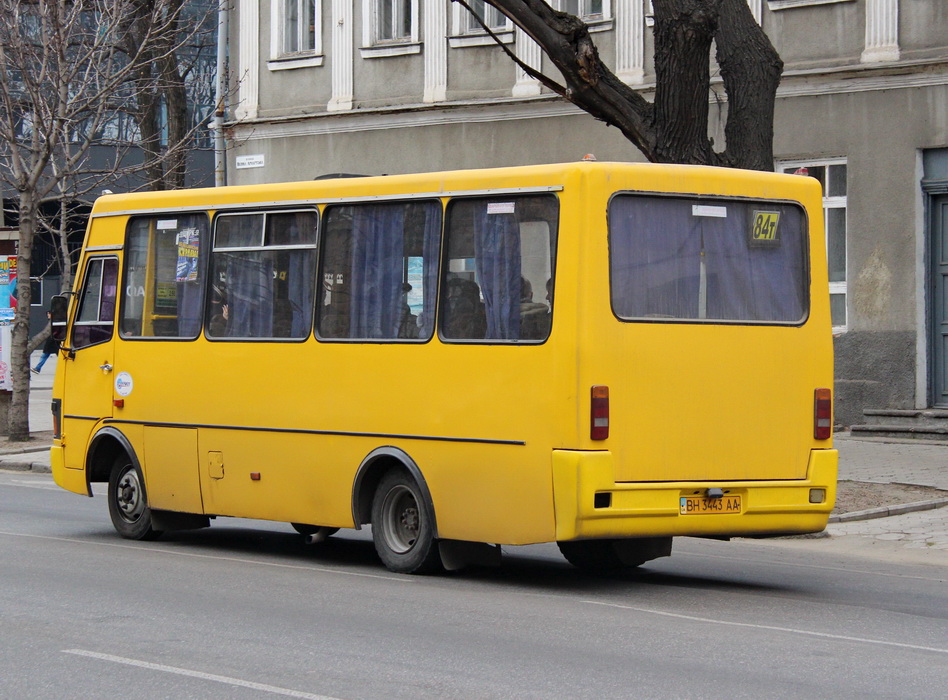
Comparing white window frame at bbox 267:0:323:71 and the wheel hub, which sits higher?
white window frame at bbox 267:0:323:71

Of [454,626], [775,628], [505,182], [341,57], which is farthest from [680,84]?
[341,57]

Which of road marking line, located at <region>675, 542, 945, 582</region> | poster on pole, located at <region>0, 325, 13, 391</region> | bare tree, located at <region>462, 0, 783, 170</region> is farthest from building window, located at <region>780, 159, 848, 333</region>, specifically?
poster on pole, located at <region>0, 325, 13, 391</region>

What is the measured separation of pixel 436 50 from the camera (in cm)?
2677

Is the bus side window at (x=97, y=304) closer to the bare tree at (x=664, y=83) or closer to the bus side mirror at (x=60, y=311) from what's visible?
the bus side mirror at (x=60, y=311)

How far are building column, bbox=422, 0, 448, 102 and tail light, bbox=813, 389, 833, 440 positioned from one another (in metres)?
16.7

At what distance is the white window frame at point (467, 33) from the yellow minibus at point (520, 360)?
46.9ft

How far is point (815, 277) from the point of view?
10.8 metres

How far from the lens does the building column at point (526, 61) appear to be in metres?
25.5

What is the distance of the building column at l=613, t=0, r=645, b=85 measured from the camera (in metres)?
24.2

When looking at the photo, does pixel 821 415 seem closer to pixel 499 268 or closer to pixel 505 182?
pixel 499 268

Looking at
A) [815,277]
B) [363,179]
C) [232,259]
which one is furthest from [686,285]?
[232,259]

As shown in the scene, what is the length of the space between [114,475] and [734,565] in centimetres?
522

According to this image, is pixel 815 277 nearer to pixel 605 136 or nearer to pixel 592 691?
pixel 592 691

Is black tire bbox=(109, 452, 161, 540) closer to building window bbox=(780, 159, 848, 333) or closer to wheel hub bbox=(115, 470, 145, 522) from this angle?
wheel hub bbox=(115, 470, 145, 522)
